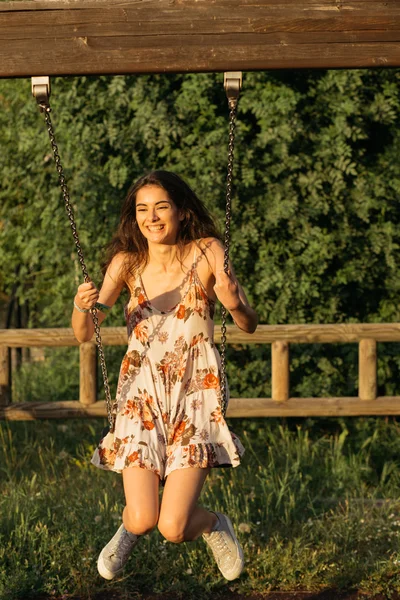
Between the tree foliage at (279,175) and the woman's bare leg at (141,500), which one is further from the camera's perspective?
the tree foliage at (279,175)

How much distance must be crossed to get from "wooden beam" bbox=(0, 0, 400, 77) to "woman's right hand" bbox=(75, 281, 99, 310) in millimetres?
884

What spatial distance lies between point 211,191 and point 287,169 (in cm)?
53

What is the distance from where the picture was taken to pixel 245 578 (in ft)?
15.7

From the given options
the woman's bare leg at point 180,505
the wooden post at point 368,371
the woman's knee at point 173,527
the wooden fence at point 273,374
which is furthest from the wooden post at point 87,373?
the woman's knee at point 173,527

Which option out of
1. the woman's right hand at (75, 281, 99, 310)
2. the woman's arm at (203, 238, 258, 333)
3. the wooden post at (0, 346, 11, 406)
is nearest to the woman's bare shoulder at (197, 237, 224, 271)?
the woman's arm at (203, 238, 258, 333)

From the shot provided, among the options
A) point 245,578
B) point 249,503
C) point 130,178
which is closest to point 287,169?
point 130,178

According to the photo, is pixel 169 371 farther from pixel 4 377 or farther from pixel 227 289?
pixel 4 377

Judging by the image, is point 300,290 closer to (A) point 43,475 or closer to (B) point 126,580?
(A) point 43,475

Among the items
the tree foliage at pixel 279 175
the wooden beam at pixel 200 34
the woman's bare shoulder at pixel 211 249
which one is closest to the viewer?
the wooden beam at pixel 200 34

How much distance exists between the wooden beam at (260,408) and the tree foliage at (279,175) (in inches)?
31.0

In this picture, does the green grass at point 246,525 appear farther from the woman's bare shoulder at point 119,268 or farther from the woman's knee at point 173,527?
the woman's bare shoulder at point 119,268

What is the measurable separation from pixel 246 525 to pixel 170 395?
124 cm

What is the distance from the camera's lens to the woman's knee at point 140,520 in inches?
150

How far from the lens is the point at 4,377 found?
604cm
